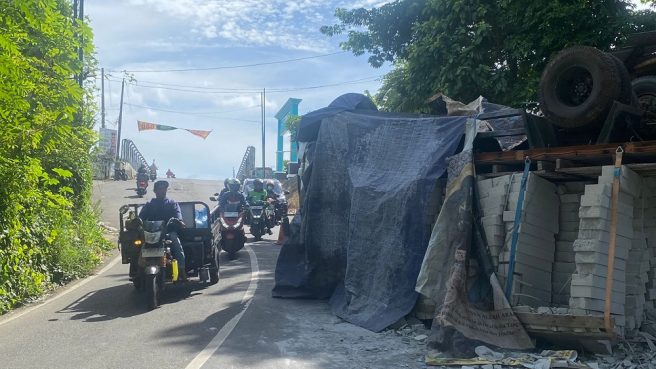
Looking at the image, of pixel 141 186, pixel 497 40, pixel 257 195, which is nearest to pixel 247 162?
pixel 141 186

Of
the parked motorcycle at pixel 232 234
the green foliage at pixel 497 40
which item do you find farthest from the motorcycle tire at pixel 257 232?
the green foliage at pixel 497 40

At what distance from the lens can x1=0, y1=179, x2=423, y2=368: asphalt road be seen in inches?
239

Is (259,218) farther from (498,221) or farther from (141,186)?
(141,186)

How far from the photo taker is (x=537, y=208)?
718 cm

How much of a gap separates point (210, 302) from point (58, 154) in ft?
13.8

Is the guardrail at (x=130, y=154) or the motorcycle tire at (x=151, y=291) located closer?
the motorcycle tire at (x=151, y=291)

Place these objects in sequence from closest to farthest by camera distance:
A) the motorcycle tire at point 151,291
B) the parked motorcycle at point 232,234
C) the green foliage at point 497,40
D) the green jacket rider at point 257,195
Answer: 1. the motorcycle tire at point 151,291
2. the green foliage at point 497,40
3. the parked motorcycle at point 232,234
4. the green jacket rider at point 257,195

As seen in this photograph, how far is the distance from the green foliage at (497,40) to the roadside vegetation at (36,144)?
7.58 m

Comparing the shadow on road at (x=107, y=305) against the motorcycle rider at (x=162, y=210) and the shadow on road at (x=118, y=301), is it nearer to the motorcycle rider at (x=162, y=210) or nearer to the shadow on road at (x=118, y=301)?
the shadow on road at (x=118, y=301)

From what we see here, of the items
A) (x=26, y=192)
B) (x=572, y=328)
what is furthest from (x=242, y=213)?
(x=572, y=328)

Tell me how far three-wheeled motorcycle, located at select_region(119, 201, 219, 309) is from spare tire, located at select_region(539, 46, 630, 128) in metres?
5.90

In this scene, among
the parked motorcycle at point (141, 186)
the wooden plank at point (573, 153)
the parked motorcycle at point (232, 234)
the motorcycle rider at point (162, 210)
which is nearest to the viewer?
the wooden plank at point (573, 153)

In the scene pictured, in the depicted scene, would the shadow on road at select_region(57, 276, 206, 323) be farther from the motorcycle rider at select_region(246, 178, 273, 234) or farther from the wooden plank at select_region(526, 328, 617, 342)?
the motorcycle rider at select_region(246, 178, 273, 234)

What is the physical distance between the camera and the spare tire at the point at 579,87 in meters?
7.19
